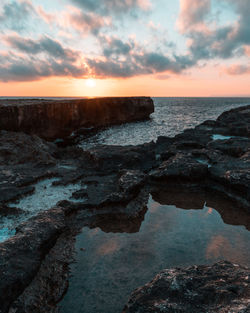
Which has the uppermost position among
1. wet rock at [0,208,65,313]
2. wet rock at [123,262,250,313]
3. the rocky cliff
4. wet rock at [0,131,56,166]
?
the rocky cliff

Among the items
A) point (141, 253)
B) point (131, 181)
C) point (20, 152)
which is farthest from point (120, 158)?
point (141, 253)

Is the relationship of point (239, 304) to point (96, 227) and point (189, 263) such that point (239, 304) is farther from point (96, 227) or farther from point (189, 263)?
point (96, 227)

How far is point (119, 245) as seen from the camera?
6.25 meters

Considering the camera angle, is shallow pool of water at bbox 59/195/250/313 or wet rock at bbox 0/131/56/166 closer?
shallow pool of water at bbox 59/195/250/313

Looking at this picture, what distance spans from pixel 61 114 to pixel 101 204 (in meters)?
18.1

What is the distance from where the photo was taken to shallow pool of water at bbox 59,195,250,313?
15.2 feet

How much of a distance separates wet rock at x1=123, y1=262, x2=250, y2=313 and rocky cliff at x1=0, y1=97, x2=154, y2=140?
661 inches

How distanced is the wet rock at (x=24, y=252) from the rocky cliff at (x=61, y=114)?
13.4 metres

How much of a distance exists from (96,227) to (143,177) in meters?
3.63

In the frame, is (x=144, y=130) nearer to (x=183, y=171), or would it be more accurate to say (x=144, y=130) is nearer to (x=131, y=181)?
(x=183, y=171)

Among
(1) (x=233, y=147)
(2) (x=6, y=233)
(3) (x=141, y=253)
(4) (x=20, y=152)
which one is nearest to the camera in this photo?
(3) (x=141, y=253)

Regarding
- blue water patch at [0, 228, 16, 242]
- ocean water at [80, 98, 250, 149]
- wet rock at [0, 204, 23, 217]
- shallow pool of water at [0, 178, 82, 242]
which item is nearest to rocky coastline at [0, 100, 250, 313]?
wet rock at [0, 204, 23, 217]

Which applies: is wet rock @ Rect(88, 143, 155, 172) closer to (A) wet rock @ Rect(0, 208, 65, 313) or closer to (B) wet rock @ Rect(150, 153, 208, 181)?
(B) wet rock @ Rect(150, 153, 208, 181)

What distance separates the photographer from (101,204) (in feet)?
→ 27.2
